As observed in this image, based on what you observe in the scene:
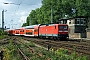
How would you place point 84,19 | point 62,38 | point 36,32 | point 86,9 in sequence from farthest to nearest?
point 86,9
point 84,19
point 36,32
point 62,38

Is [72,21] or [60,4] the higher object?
[60,4]

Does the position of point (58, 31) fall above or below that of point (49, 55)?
above

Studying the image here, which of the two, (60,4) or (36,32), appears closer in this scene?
(36,32)

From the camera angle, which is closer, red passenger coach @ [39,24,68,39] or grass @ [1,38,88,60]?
grass @ [1,38,88,60]

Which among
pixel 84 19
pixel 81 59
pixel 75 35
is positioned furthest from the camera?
pixel 84 19

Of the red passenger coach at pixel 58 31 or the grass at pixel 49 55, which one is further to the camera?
the red passenger coach at pixel 58 31

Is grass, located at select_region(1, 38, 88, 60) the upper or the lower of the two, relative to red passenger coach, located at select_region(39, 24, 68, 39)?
lower

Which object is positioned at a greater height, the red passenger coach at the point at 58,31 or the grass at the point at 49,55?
the red passenger coach at the point at 58,31

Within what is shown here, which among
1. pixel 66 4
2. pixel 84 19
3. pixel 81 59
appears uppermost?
pixel 66 4

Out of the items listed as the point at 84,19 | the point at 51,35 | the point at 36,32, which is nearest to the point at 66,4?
the point at 84,19

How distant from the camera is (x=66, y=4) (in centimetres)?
8031

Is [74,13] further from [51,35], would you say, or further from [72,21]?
[51,35]

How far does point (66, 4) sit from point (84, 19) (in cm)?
1258

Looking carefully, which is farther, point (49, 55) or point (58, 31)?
point (58, 31)
